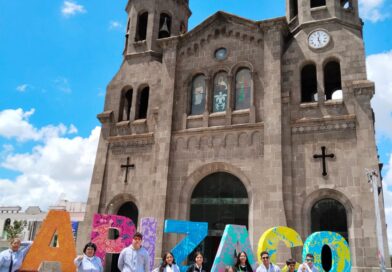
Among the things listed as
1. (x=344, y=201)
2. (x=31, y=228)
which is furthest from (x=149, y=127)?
(x=31, y=228)

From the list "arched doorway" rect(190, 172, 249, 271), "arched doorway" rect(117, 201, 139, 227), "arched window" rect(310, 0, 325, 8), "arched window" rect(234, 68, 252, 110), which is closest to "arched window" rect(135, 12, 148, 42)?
"arched window" rect(234, 68, 252, 110)

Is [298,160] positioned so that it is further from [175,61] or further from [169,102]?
[175,61]

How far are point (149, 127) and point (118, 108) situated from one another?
287 centimetres

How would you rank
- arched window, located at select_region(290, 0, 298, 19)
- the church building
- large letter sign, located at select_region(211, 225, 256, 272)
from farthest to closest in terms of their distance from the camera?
arched window, located at select_region(290, 0, 298, 19) → the church building → large letter sign, located at select_region(211, 225, 256, 272)

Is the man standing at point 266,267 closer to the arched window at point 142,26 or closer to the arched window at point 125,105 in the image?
the arched window at point 125,105

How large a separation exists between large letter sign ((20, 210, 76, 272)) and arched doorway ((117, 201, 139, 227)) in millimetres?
10192

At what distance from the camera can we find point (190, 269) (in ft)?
28.4

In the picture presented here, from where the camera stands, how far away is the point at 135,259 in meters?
8.51

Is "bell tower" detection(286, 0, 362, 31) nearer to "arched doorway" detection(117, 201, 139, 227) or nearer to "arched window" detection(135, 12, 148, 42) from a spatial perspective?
"arched window" detection(135, 12, 148, 42)

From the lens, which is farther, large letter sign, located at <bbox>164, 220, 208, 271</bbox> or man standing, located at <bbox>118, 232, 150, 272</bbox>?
large letter sign, located at <bbox>164, 220, 208, 271</bbox>

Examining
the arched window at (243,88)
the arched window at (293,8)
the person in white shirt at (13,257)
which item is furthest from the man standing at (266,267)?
the arched window at (293,8)

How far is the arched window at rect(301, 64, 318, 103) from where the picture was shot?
2132 cm

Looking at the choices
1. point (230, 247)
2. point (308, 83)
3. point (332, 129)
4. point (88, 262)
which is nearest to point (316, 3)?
point (308, 83)

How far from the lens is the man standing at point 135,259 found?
8.48 metres
